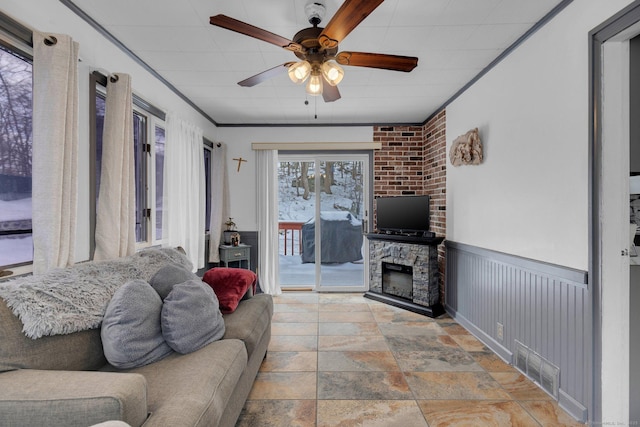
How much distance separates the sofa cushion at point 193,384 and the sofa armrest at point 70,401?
0.11 m

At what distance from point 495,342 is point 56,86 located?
3496 mm

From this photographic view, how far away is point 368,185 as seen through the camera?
15.5ft

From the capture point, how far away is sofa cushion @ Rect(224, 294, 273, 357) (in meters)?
2.01

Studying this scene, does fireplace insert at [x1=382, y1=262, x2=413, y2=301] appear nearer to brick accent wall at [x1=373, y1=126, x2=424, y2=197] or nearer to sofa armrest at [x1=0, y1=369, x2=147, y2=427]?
brick accent wall at [x1=373, y1=126, x2=424, y2=197]

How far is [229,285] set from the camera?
253 centimetres

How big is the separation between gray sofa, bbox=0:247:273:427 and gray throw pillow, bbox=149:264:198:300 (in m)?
0.26

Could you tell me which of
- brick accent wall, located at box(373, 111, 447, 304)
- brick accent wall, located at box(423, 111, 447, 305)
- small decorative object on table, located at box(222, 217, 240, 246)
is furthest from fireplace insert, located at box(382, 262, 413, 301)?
small decorative object on table, located at box(222, 217, 240, 246)

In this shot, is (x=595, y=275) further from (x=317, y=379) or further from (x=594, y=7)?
(x=317, y=379)

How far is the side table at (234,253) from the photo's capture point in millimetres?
4281

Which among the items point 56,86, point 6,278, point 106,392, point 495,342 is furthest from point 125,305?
point 495,342

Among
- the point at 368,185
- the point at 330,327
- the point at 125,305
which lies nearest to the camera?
the point at 125,305

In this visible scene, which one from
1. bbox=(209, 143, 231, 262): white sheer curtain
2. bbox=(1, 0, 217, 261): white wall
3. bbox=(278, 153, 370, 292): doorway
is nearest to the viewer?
bbox=(1, 0, 217, 261): white wall

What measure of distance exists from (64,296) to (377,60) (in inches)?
78.9

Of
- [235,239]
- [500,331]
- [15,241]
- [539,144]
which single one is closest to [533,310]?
[500,331]
